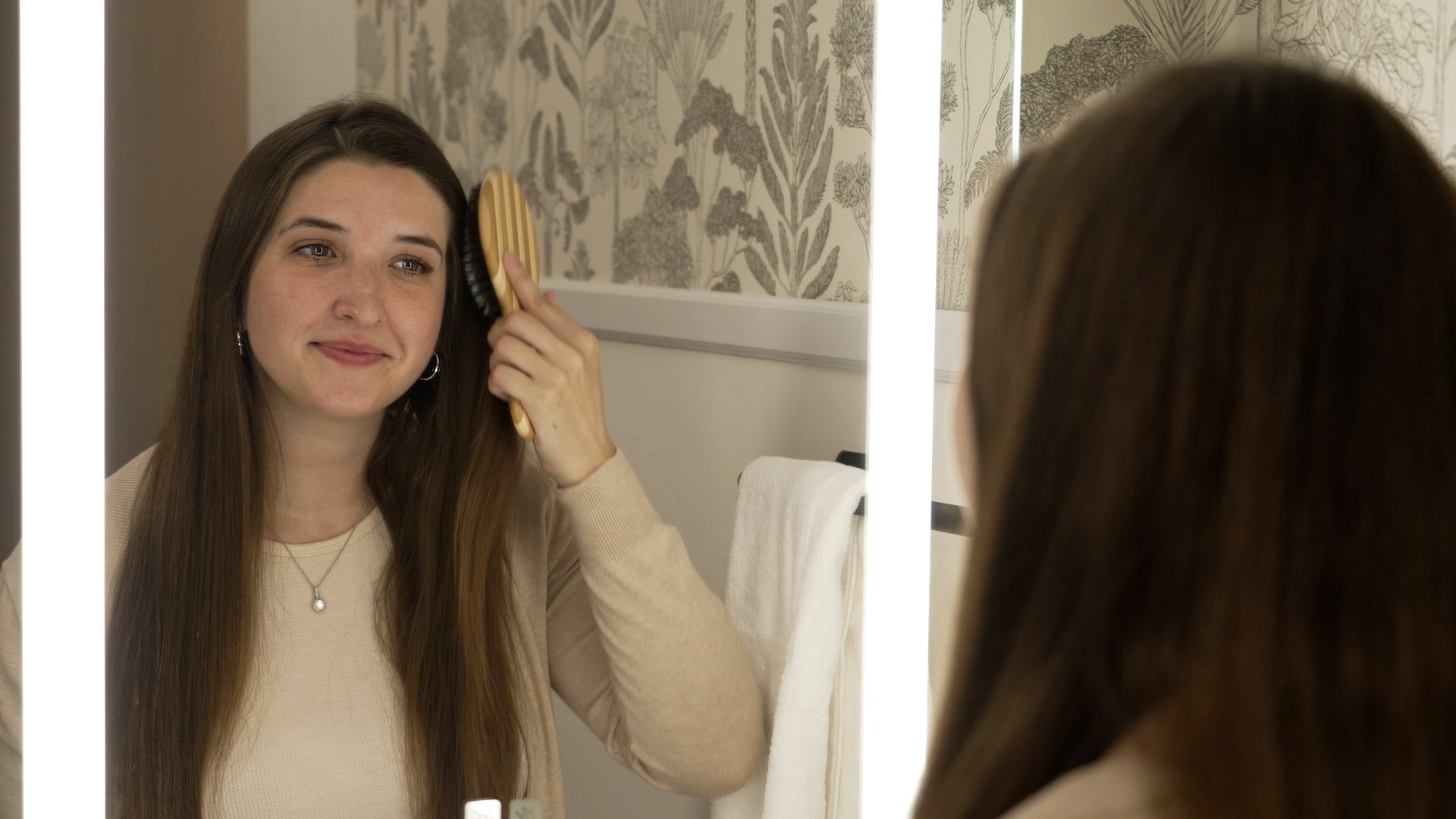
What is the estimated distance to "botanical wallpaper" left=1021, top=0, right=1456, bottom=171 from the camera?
0.53 metres

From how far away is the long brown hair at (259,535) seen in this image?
18.2 inches

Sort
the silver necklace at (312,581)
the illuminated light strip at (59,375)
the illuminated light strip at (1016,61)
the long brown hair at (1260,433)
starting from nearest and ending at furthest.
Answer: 1. the long brown hair at (1260,433)
2. the illuminated light strip at (59,375)
3. the silver necklace at (312,581)
4. the illuminated light strip at (1016,61)

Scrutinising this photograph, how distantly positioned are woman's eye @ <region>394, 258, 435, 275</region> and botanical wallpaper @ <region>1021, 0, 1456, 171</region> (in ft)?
1.02

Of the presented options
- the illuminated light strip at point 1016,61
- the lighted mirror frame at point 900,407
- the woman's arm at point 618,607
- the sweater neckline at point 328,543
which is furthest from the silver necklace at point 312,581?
the illuminated light strip at point 1016,61

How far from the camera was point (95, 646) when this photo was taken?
0.42 metres

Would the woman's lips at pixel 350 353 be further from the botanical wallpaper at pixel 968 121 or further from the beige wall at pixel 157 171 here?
the botanical wallpaper at pixel 968 121

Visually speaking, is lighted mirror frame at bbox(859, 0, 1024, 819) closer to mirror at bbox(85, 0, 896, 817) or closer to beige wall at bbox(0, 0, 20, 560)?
mirror at bbox(85, 0, 896, 817)

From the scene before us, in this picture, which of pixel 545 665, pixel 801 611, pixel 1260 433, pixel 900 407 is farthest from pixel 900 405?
pixel 1260 433

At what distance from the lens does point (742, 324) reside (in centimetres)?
60

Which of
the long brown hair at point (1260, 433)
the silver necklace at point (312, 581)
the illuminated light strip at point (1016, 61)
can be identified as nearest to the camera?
the long brown hair at point (1260, 433)

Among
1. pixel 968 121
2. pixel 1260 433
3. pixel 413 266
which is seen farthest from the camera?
pixel 968 121

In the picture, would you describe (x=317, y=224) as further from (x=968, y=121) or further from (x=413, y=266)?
(x=968, y=121)

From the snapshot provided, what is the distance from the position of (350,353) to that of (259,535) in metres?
0.08

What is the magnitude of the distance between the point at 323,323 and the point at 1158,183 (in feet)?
1.09
